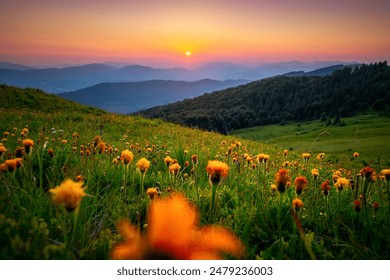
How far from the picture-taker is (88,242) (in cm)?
202

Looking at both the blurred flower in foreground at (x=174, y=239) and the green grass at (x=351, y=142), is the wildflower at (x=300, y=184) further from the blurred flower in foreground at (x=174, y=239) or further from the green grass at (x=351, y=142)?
the green grass at (x=351, y=142)

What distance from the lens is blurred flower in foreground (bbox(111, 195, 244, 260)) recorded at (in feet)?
A: 6.91

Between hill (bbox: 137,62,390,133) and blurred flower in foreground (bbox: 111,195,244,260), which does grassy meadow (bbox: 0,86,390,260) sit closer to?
blurred flower in foreground (bbox: 111,195,244,260)

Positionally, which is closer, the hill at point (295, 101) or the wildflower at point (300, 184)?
the wildflower at point (300, 184)

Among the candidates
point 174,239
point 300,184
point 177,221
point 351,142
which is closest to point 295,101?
point 351,142

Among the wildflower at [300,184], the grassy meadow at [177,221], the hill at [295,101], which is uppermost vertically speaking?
the wildflower at [300,184]

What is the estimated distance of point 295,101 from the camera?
127 m

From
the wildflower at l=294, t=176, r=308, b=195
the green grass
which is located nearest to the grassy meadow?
the wildflower at l=294, t=176, r=308, b=195

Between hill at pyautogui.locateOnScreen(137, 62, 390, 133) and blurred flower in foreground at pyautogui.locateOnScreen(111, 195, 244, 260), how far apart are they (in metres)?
73.7

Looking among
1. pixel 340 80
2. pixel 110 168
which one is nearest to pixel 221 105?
pixel 340 80

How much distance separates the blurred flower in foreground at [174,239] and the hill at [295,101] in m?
73.7

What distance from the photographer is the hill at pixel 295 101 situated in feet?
306

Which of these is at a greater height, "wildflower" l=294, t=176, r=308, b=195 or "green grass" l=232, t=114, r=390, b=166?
"wildflower" l=294, t=176, r=308, b=195

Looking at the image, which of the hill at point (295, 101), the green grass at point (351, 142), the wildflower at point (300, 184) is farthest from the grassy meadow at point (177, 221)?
the hill at point (295, 101)
